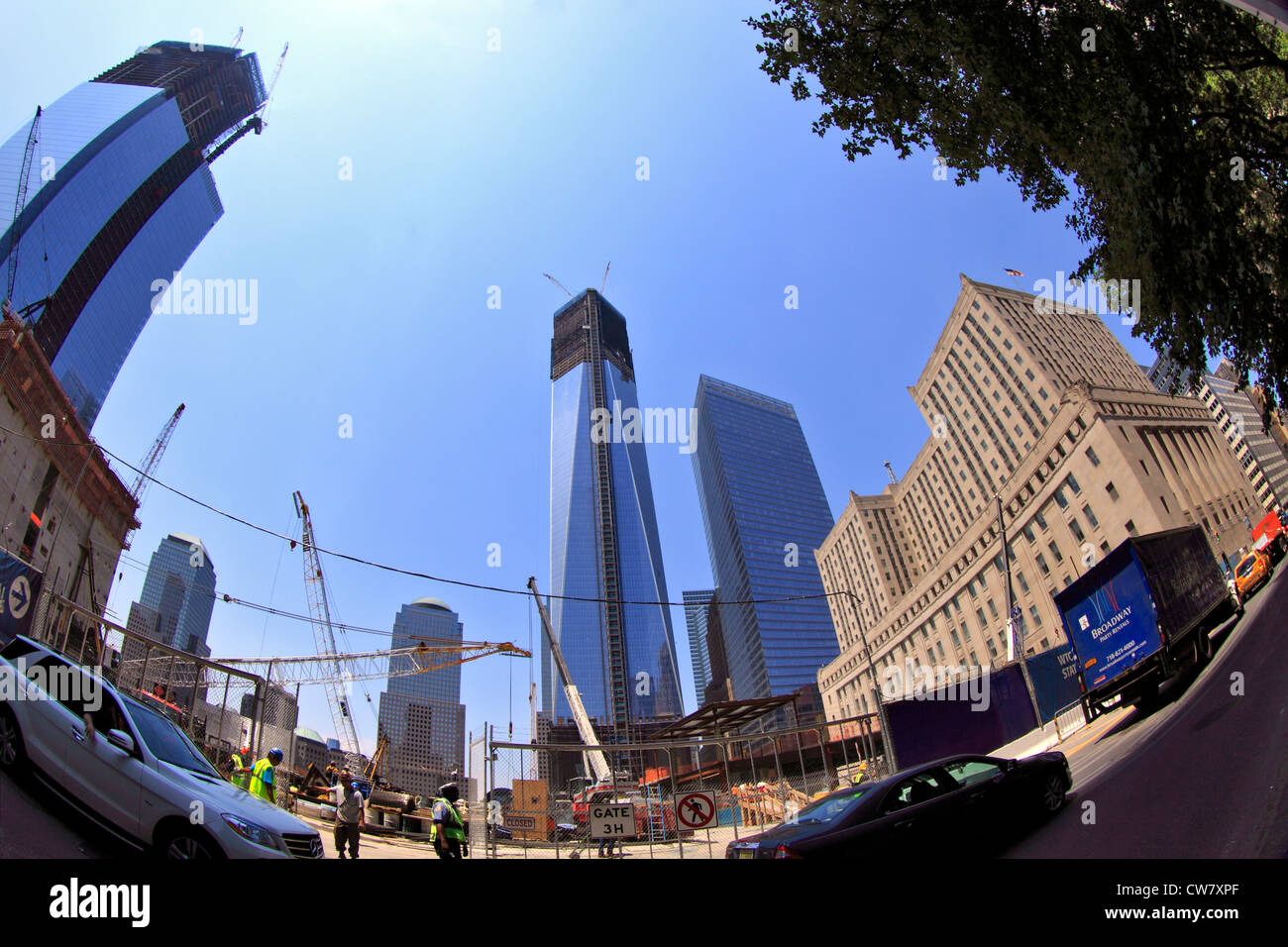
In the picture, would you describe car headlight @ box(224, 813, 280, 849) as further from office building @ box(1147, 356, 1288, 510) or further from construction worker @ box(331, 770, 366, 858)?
office building @ box(1147, 356, 1288, 510)

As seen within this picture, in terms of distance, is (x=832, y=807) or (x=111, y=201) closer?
(x=832, y=807)

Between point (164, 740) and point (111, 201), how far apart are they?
136 metres

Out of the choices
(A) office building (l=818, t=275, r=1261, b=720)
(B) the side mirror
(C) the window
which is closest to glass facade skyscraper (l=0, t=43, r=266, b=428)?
(B) the side mirror

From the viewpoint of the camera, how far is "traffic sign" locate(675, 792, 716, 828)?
1030 centimetres

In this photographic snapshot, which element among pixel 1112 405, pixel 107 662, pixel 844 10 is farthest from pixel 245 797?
pixel 1112 405

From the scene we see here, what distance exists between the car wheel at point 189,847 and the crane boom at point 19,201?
9860 centimetres

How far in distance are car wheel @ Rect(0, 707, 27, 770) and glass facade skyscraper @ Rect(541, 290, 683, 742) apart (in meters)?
147

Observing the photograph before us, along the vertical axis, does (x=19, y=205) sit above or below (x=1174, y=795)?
above

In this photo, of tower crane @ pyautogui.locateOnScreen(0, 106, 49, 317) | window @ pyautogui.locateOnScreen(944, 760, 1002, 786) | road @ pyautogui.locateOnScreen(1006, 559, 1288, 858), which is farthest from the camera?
tower crane @ pyautogui.locateOnScreen(0, 106, 49, 317)

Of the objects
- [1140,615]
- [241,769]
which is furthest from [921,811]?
[241,769]

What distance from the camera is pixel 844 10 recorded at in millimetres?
10297

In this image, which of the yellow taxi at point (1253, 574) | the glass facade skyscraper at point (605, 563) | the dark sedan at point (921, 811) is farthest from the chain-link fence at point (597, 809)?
the glass facade skyscraper at point (605, 563)

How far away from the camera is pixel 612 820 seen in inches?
405

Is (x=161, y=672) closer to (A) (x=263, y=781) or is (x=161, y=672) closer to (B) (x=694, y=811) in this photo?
(A) (x=263, y=781)
